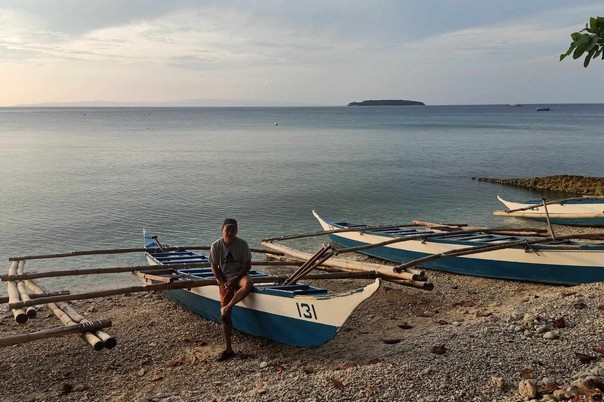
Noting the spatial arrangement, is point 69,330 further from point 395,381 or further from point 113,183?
point 113,183

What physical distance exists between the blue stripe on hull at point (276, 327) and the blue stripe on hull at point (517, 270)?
5904 mm

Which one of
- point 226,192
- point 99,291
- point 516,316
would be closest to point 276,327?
point 99,291

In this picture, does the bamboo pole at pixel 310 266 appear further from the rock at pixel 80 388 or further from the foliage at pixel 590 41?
the foliage at pixel 590 41

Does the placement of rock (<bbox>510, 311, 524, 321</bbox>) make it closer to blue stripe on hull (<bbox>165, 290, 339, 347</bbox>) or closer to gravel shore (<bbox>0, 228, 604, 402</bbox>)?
gravel shore (<bbox>0, 228, 604, 402</bbox>)

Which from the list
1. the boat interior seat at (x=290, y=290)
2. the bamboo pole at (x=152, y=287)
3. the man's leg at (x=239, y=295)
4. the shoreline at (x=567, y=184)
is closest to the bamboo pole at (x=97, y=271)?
the bamboo pole at (x=152, y=287)

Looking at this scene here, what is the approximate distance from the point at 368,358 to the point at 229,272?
248 centimetres

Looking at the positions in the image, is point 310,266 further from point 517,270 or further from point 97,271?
point 517,270

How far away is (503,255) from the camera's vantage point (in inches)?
452

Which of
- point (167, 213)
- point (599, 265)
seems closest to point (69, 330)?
point (599, 265)

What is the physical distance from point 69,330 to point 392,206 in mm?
18985

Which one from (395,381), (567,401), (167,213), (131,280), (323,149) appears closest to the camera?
(567,401)

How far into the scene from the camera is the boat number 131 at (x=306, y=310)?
24.0 feet

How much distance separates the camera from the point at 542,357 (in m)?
6.40

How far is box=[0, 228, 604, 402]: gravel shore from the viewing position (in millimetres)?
5875
